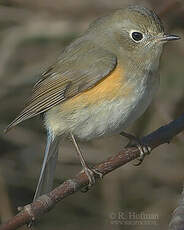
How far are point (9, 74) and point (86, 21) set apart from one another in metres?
1.09

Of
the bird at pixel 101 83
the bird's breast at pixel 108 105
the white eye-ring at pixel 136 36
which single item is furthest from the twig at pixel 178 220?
the white eye-ring at pixel 136 36

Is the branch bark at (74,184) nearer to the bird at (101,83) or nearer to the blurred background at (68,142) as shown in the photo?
the bird at (101,83)

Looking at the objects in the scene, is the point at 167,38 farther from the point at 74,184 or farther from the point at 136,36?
the point at 74,184

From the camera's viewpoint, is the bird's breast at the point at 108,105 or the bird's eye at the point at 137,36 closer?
the bird's breast at the point at 108,105

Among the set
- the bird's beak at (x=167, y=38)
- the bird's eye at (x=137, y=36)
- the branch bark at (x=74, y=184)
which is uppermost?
the bird's eye at (x=137, y=36)

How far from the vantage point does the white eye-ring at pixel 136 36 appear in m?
4.70

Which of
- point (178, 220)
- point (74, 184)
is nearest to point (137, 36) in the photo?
point (74, 184)

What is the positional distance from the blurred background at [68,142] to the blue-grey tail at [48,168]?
5.10 feet

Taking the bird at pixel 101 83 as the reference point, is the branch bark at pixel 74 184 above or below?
below

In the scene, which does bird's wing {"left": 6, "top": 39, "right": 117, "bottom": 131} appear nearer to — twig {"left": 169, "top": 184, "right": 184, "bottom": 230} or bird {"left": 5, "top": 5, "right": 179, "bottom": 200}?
bird {"left": 5, "top": 5, "right": 179, "bottom": 200}

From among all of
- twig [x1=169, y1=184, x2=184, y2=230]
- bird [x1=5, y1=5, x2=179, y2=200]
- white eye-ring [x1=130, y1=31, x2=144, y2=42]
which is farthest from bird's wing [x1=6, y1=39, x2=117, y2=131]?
twig [x1=169, y1=184, x2=184, y2=230]

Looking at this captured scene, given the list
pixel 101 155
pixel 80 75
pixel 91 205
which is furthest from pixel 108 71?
pixel 91 205

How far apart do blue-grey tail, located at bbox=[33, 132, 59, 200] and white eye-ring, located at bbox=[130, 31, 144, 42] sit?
1.04 metres

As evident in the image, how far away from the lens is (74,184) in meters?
3.51
